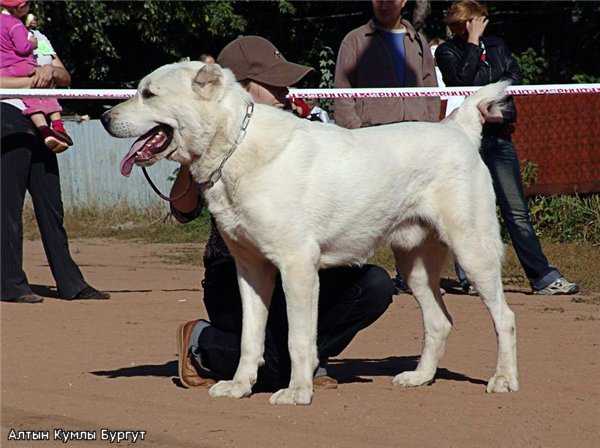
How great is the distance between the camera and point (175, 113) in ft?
19.7

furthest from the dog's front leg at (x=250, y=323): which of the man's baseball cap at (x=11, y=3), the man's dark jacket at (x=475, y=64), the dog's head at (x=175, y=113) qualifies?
the man's baseball cap at (x=11, y=3)

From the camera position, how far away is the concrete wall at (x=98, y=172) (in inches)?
779

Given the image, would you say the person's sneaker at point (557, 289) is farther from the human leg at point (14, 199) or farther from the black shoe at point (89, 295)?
the human leg at point (14, 199)

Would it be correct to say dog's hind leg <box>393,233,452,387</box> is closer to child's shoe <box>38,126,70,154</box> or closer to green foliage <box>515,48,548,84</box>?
child's shoe <box>38,126,70,154</box>

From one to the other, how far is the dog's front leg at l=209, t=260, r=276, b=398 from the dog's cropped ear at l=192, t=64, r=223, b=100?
870mm

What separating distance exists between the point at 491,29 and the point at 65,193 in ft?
32.6

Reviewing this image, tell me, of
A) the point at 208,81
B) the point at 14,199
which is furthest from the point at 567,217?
the point at 208,81

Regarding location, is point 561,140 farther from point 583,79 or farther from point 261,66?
point 261,66

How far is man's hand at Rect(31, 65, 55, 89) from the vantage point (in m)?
10.4

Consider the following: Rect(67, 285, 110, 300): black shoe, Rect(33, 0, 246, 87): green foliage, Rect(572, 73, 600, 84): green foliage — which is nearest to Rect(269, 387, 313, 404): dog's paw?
Rect(67, 285, 110, 300): black shoe

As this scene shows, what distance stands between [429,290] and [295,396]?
1222mm

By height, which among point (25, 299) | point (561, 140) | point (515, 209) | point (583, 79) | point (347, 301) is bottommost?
point (583, 79)

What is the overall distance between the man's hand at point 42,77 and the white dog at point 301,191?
432 cm

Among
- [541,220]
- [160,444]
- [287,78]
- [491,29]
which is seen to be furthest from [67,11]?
[160,444]
